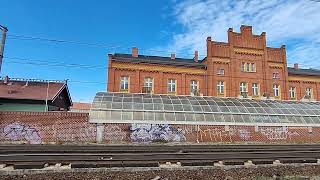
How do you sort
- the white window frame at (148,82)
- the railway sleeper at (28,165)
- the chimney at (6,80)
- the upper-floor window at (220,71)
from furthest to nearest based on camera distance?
the upper-floor window at (220,71)
the white window frame at (148,82)
the chimney at (6,80)
the railway sleeper at (28,165)

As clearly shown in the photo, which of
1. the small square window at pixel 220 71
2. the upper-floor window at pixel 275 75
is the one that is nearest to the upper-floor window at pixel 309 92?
the upper-floor window at pixel 275 75

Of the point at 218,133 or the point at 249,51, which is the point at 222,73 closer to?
the point at 249,51

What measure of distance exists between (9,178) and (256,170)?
Answer: 9.30m

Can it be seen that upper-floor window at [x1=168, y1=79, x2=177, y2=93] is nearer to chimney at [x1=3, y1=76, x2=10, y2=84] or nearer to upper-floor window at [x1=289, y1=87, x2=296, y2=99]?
upper-floor window at [x1=289, y1=87, x2=296, y2=99]

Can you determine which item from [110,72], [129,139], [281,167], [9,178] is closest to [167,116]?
[129,139]

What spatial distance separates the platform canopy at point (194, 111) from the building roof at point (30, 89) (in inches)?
279

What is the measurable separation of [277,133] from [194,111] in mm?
9305

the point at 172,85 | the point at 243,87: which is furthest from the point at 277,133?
the point at 172,85

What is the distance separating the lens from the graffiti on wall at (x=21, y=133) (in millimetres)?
26031

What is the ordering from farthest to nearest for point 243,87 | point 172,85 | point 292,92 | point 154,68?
point 292,92 → point 243,87 → point 172,85 → point 154,68

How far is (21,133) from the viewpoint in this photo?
85.8 feet

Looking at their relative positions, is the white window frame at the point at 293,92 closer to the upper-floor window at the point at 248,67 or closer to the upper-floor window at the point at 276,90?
the upper-floor window at the point at 276,90

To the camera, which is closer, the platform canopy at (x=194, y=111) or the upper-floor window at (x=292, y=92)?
the platform canopy at (x=194, y=111)

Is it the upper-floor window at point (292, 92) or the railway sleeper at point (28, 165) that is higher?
the upper-floor window at point (292, 92)
